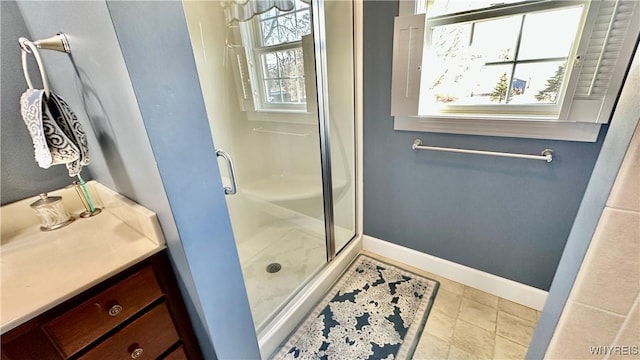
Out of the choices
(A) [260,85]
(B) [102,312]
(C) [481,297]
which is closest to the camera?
(B) [102,312]

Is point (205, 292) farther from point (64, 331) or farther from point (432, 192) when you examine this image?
point (432, 192)

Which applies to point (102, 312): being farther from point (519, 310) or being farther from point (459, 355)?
point (519, 310)

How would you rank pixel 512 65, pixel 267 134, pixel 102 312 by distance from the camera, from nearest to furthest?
pixel 102 312, pixel 512 65, pixel 267 134

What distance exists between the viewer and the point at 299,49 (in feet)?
5.79

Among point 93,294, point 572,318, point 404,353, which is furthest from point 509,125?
point 93,294

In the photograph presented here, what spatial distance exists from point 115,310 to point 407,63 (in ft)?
5.55

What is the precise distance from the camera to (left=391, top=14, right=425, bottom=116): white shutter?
1.39 meters

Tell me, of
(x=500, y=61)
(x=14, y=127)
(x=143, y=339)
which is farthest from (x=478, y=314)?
(x=14, y=127)

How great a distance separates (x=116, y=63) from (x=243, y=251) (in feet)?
5.34

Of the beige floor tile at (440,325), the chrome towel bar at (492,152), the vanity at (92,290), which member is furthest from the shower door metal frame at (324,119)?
the vanity at (92,290)

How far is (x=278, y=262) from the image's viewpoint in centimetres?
197

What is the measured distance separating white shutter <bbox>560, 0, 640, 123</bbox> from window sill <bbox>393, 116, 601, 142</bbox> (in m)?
0.05

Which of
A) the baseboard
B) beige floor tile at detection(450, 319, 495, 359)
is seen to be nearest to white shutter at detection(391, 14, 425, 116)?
the baseboard

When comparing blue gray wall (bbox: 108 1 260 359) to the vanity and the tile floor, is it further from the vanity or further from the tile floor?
the tile floor
